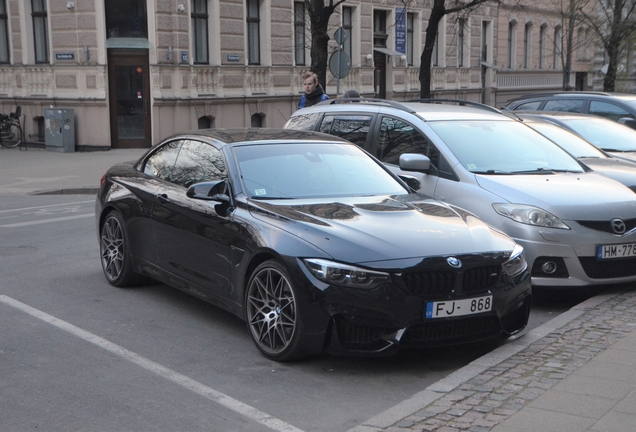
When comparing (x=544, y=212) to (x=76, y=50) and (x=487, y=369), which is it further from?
(x=76, y=50)

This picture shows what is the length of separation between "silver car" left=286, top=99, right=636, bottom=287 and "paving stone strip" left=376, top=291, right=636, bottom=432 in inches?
23.6

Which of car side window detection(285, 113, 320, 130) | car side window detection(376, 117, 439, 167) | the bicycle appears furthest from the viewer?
the bicycle

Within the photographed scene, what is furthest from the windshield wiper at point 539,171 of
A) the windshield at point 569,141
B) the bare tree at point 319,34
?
the bare tree at point 319,34

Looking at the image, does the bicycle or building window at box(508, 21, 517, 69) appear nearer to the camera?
the bicycle

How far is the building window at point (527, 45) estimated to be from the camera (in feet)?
148

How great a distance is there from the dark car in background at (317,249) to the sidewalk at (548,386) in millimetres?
346

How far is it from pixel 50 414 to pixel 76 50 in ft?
66.5

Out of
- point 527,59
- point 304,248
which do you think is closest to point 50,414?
point 304,248

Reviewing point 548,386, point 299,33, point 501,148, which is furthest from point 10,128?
point 548,386

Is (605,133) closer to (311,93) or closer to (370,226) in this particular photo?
(311,93)

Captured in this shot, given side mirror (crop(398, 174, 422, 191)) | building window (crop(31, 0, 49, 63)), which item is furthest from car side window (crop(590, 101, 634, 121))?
building window (crop(31, 0, 49, 63))

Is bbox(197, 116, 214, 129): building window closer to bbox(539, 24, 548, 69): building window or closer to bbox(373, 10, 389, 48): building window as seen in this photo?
bbox(373, 10, 389, 48): building window

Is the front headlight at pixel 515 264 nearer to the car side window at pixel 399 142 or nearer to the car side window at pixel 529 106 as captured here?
the car side window at pixel 399 142

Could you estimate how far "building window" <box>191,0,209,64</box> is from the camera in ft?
81.6
